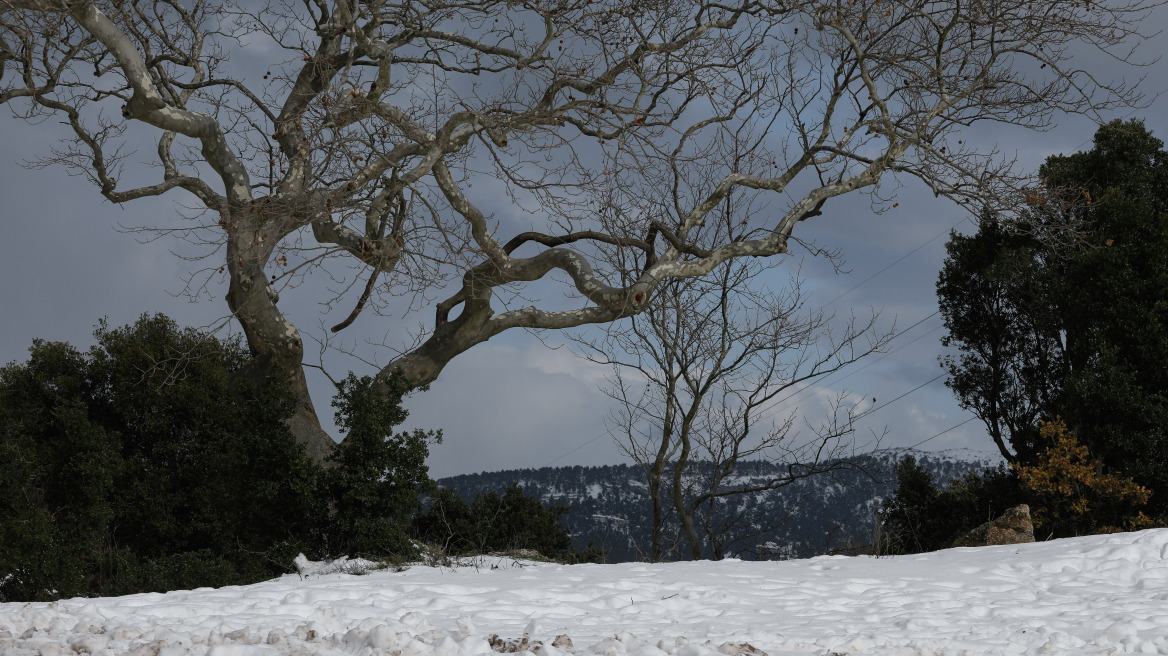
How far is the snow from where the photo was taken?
401 centimetres

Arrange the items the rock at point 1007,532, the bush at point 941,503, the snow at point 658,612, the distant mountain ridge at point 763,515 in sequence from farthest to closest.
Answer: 1. the bush at point 941,503
2. the distant mountain ridge at point 763,515
3. the rock at point 1007,532
4. the snow at point 658,612

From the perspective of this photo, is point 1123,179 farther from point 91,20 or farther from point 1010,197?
point 91,20

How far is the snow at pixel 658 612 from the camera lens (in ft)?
13.2

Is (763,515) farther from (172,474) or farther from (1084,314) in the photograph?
(172,474)

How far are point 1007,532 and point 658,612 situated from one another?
5.97 metres

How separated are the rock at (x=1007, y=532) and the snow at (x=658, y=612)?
2.06m

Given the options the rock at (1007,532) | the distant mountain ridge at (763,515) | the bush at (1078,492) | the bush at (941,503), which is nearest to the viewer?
the rock at (1007,532)

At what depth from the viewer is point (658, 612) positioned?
5.12 meters

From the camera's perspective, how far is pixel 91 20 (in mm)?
8711

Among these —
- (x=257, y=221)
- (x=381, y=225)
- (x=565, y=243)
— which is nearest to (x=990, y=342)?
(x=565, y=243)

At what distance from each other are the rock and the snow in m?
2.06

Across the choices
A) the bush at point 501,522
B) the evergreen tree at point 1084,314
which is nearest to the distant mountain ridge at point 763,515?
the bush at point 501,522

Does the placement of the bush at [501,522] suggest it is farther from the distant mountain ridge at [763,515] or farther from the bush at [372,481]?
the bush at [372,481]

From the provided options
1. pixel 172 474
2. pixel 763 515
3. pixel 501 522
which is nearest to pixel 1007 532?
pixel 763 515
